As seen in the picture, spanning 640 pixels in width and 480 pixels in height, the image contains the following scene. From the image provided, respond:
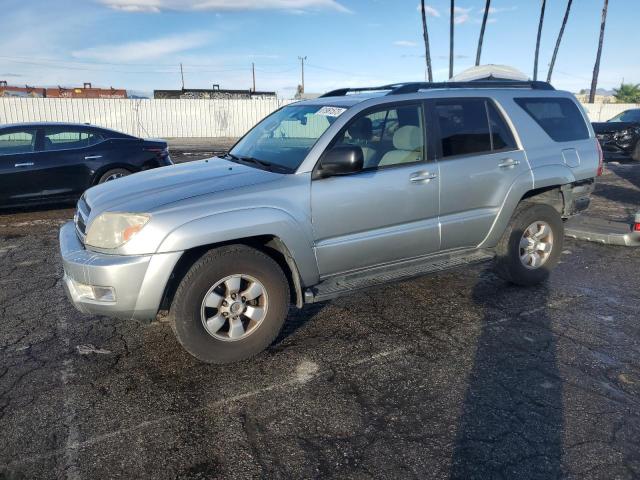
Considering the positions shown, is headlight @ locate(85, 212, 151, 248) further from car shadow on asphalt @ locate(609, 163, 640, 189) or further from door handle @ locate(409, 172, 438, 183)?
car shadow on asphalt @ locate(609, 163, 640, 189)

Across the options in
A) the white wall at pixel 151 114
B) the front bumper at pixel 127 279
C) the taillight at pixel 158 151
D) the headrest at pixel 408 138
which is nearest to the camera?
the front bumper at pixel 127 279

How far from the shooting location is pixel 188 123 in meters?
26.4

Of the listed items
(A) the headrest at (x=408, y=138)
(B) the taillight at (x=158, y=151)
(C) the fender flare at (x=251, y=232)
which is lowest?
(C) the fender flare at (x=251, y=232)

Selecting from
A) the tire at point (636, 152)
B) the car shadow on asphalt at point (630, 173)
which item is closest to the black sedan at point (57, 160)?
the car shadow on asphalt at point (630, 173)

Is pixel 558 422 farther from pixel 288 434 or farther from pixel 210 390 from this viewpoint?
pixel 210 390

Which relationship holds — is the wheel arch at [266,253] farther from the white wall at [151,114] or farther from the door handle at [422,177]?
the white wall at [151,114]

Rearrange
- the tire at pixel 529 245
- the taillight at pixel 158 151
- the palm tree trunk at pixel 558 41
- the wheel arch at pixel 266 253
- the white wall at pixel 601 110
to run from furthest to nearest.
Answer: the palm tree trunk at pixel 558 41 → the white wall at pixel 601 110 → the taillight at pixel 158 151 → the tire at pixel 529 245 → the wheel arch at pixel 266 253

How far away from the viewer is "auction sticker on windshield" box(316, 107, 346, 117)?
3.98 meters

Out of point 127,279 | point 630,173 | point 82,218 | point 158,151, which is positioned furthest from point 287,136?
point 630,173

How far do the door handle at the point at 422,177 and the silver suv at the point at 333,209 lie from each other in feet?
0.04

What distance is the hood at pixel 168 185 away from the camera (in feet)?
10.9

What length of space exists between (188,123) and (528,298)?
80.1 ft

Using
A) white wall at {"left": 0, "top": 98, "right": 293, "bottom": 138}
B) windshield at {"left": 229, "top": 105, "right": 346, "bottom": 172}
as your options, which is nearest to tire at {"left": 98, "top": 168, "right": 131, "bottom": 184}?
windshield at {"left": 229, "top": 105, "right": 346, "bottom": 172}

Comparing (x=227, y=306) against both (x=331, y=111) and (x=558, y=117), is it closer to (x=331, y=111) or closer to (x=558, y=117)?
(x=331, y=111)
